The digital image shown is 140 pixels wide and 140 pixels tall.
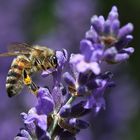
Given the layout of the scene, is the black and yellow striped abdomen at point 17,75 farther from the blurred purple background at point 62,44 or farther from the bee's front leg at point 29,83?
the blurred purple background at point 62,44

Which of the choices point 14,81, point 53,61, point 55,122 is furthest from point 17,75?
point 55,122

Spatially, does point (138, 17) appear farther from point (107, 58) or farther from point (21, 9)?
point (107, 58)

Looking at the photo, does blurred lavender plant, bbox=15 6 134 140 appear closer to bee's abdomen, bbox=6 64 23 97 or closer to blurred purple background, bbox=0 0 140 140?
bee's abdomen, bbox=6 64 23 97

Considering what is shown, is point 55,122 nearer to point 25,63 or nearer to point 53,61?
point 53,61

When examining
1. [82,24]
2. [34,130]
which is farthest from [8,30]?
[34,130]

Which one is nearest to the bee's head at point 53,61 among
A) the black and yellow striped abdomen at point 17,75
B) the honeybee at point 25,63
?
the honeybee at point 25,63

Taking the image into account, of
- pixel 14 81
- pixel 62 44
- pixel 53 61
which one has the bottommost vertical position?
pixel 53 61
